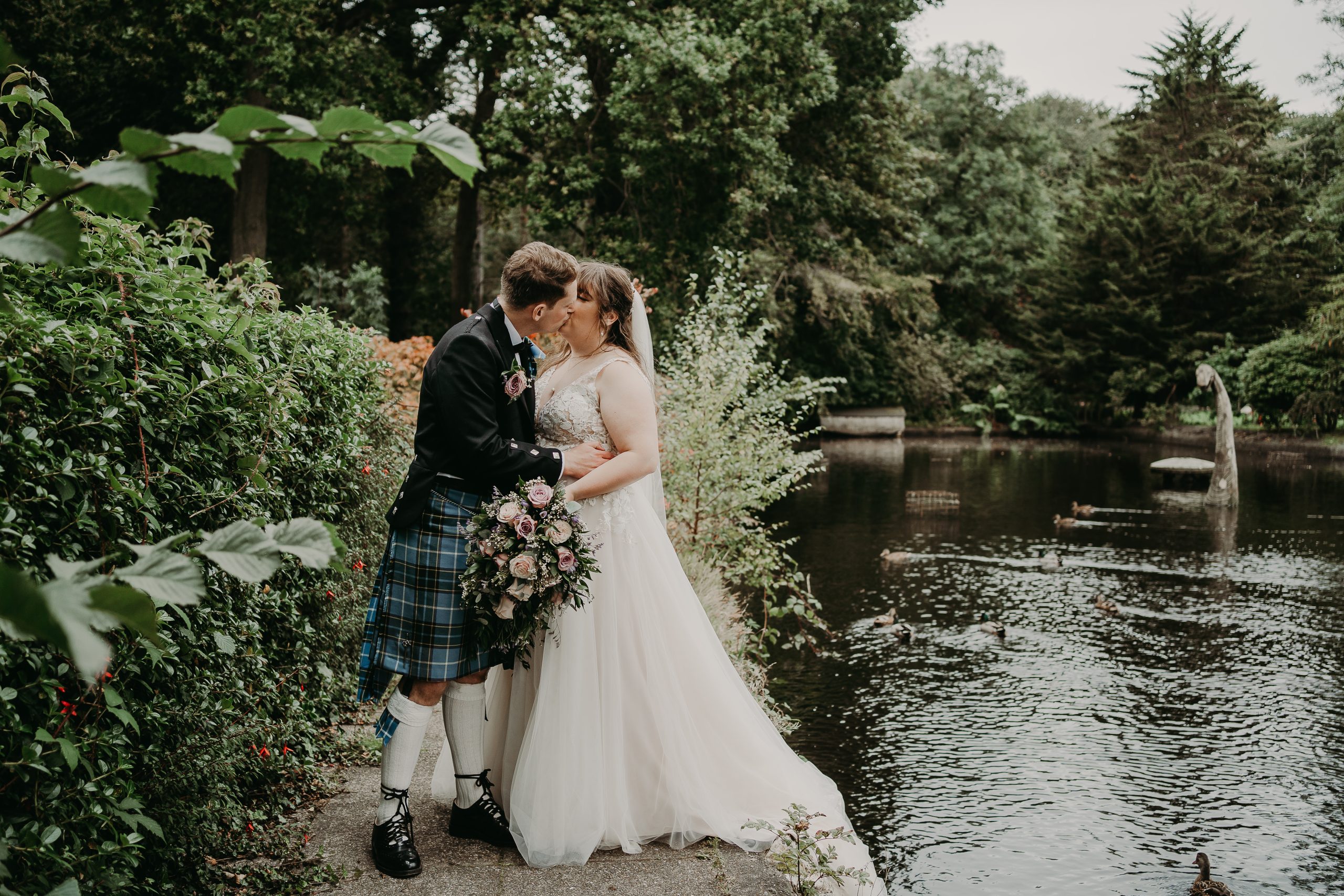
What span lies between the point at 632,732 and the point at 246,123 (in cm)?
311

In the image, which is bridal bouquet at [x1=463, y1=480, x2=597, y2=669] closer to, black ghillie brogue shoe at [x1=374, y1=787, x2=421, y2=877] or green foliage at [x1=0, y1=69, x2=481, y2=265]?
black ghillie brogue shoe at [x1=374, y1=787, x2=421, y2=877]

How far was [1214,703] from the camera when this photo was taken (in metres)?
8.35

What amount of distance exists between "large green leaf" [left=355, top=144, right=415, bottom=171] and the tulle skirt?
2.79 meters

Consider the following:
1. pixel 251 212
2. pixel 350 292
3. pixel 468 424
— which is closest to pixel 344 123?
pixel 468 424

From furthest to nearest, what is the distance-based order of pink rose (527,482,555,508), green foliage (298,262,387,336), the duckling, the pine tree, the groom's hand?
the pine tree
green foliage (298,262,387,336)
the duckling
the groom's hand
pink rose (527,482,555,508)

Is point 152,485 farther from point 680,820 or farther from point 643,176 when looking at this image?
point 643,176

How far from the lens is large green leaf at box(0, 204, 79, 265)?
1008 mm

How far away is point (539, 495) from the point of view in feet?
11.3

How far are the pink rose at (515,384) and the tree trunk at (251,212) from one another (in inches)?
622

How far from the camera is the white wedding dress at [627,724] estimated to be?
3.63m

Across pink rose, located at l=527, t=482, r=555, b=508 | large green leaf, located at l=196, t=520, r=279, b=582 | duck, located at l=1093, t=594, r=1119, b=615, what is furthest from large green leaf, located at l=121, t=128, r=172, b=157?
duck, located at l=1093, t=594, r=1119, b=615

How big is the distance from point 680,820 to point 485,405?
5.72 feet

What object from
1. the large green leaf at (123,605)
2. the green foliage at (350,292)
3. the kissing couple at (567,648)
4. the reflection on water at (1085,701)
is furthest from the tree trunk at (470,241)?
the large green leaf at (123,605)

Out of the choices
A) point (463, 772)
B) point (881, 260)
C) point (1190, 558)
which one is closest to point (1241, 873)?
point (463, 772)
